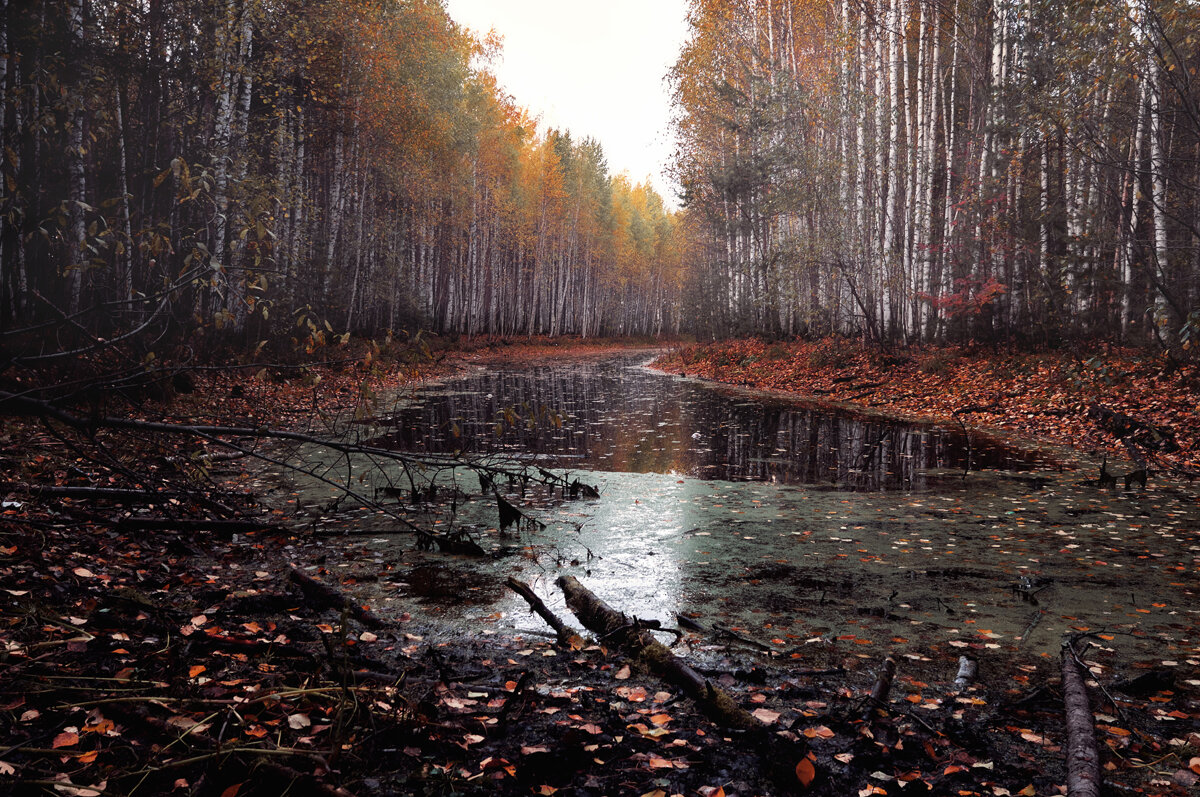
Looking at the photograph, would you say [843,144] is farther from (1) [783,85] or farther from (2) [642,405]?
(2) [642,405]

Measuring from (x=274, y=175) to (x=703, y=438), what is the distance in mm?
13241

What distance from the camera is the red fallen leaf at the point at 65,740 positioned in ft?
7.67

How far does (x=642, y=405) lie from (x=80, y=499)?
11.4m

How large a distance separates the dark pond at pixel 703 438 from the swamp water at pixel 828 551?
0.07 metres

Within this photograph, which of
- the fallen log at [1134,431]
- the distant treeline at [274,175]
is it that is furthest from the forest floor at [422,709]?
the fallen log at [1134,431]

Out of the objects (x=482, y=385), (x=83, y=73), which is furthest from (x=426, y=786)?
(x=482, y=385)

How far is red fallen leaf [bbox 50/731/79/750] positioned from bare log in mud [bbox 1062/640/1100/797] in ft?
11.3

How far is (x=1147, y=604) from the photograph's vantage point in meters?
4.29

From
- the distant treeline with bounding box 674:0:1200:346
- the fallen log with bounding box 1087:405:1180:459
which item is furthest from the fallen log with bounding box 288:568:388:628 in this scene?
the distant treeline with bounding box 674:0:1200:346

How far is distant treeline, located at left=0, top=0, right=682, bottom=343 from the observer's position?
24.0ft

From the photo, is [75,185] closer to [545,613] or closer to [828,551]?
[545,613]

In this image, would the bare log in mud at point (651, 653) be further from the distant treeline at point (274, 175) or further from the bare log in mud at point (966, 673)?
the distant treeline at point (274, 175)

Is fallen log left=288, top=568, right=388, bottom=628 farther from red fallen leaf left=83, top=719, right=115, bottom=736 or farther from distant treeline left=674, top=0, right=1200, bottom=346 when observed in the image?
distant treeline left=674, top=0, right=1200, bottom=346

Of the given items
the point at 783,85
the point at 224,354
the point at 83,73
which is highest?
the point at 783,85
